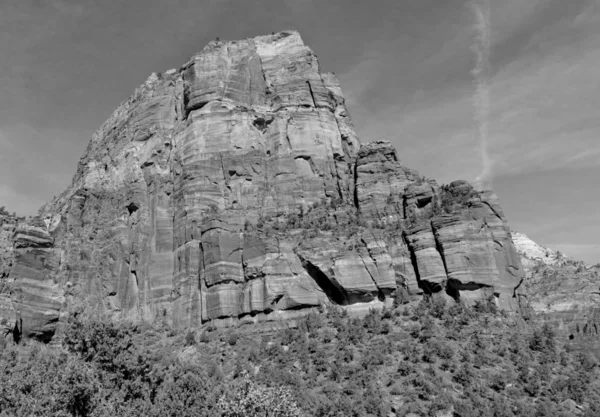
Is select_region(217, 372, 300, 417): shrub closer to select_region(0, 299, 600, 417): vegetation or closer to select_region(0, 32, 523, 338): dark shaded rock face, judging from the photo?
select_region(0, 299, 600, 417): vegetation

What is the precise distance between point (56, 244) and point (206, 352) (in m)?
28.6

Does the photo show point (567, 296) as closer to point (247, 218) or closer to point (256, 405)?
point (247, 218)

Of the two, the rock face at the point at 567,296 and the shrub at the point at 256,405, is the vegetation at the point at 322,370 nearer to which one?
the shrub at the point at 256,405

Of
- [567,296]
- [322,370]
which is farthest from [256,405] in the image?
[567,296]

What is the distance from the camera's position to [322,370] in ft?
157

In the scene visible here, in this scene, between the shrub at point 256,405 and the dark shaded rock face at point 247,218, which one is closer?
the shrub at point 256,405

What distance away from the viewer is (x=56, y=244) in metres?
72.1

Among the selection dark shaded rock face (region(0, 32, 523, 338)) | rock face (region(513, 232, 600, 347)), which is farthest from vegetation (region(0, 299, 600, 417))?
rock face (region(513, 232, 600, 347))

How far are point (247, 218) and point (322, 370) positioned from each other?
22.4 m

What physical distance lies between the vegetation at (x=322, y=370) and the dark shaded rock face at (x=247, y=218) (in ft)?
10.9

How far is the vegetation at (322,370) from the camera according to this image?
1374 inches

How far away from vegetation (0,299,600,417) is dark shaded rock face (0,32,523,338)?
3.33m

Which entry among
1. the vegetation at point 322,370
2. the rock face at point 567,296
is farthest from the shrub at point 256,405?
the rock face at point 567,296

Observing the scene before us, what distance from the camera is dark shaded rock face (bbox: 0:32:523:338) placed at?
188 feet
